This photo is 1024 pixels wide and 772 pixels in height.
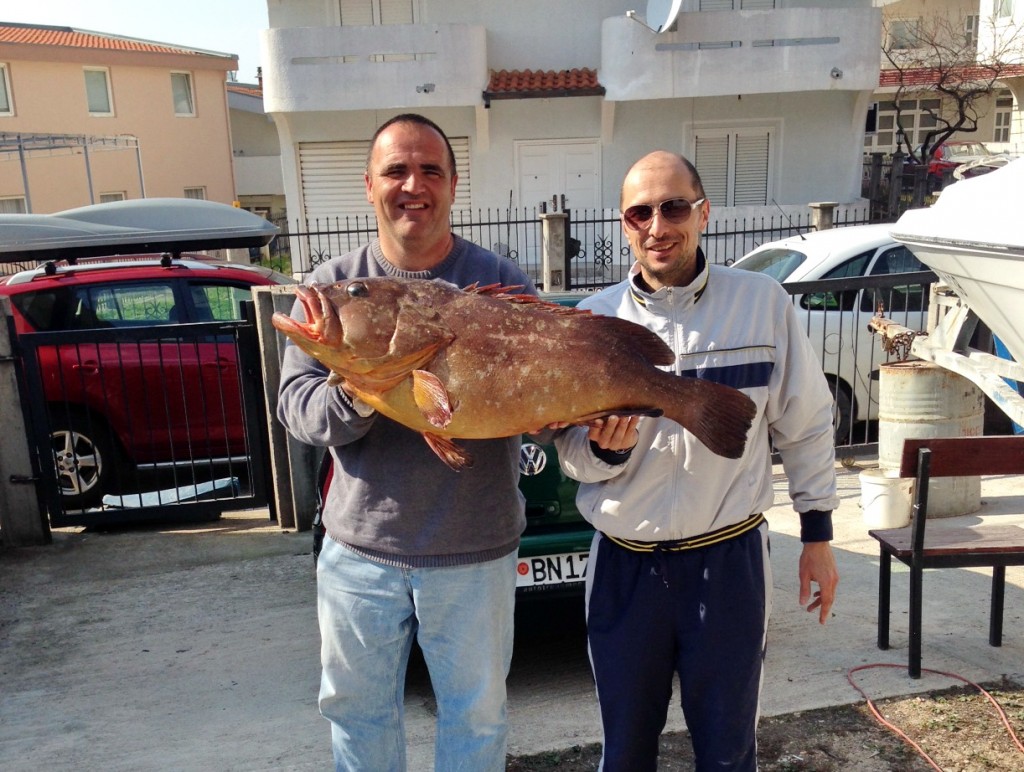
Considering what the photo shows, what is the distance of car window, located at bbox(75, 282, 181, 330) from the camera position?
23.0 feet

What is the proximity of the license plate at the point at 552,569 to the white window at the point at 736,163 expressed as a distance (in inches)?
604

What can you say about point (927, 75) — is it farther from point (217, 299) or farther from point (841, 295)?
point (217, 299)

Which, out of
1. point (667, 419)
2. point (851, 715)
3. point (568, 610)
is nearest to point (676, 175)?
point (667, 419)

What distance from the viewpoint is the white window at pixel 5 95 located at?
2538 centimetres

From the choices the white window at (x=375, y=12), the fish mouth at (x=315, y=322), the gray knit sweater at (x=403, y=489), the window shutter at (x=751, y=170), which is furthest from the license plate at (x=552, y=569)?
the white window at (x=375, y=12)

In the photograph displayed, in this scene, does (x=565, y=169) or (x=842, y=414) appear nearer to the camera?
(x=842, y=414)

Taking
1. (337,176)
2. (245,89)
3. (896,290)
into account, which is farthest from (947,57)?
(245,89)

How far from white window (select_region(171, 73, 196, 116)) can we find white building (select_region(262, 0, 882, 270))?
46.8 feet

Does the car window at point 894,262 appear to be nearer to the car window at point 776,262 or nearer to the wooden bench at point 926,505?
the car window at point 776,262

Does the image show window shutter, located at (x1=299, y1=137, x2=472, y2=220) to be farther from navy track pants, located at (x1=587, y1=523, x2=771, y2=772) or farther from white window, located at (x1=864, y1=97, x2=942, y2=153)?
white window, located at (x1=864, y1=97, x2=942, y2=153)

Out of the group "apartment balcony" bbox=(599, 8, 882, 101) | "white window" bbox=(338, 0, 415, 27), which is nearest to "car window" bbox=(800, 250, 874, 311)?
"apartment balcony" bbox=(599, 8, 882, 101)

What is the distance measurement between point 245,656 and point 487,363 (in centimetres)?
286

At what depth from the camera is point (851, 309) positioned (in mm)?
7566

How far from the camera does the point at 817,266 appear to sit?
7812 mm
